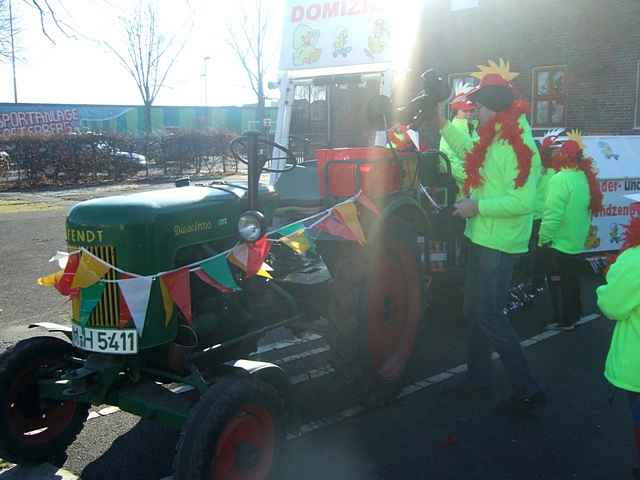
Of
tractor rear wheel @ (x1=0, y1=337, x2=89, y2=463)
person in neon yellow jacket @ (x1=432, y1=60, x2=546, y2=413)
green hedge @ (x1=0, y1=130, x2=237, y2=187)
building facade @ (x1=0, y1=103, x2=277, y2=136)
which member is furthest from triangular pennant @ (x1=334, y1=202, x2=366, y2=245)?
building facade @ (x1=0, y1=103, x2=277, y2=136)

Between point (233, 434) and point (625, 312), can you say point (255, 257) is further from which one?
point (625, 312)

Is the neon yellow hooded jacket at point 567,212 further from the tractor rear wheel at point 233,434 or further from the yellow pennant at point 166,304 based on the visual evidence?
the yellow pennant at point 166,304

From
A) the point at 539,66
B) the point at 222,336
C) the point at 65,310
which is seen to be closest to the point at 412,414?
the point at 222,336

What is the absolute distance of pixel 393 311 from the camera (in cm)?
476

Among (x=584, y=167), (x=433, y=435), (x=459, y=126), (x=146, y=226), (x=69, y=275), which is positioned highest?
(x=459, y=126)

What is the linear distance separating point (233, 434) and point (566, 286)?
4.00m

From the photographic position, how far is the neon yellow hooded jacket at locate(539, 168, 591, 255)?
6.04 metres

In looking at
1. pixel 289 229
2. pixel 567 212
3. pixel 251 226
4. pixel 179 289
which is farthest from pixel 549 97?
pixel 179 289

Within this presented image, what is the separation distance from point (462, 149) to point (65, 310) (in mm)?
4588

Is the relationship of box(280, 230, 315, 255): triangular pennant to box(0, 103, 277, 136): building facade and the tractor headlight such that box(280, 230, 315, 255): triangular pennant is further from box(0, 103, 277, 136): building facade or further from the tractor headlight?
box(0, 103, 277, 136): building facade

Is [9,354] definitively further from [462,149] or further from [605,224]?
[605,224]

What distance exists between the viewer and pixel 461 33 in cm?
1777

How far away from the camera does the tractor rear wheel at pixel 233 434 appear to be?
292 cm

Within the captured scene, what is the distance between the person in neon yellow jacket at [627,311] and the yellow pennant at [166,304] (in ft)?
6.84
